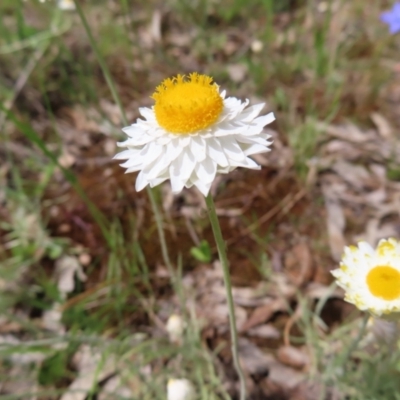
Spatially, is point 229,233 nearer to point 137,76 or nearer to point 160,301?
point 160,301

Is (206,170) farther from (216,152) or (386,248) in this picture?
(386,248)

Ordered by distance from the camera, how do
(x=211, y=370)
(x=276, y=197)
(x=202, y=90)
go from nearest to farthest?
(x=202, y=90) → (x=211, y=370) → (x=276, y=197)

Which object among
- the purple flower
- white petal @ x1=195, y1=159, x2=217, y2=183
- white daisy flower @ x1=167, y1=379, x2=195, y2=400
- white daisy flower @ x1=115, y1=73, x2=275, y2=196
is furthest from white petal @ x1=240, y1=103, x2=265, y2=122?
the purple flower

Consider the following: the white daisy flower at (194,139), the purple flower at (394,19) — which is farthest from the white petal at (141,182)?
the purple flower at (394,19)

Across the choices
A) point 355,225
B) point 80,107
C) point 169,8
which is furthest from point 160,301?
point 169,8

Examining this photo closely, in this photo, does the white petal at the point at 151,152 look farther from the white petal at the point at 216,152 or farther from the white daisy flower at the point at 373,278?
the white daisy flower at the point at 373,278

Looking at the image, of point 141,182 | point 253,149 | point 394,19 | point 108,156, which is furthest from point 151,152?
point 394,19

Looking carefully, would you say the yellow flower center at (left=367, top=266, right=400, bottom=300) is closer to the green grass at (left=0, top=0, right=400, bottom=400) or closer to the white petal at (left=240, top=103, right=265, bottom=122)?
the green grass at (left=0, top=0, right=400, bottom=400)
